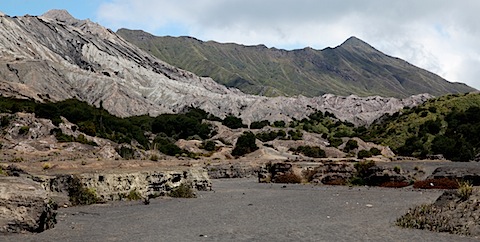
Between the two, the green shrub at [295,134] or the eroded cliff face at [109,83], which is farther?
the eroded cliff face at [109,83]

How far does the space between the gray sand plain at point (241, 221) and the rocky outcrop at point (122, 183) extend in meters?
1.04

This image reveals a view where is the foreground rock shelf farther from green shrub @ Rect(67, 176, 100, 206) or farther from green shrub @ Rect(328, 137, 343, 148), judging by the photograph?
green shrub @ Rect(328, 137, 343, 148)

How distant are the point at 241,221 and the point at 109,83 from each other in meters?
119

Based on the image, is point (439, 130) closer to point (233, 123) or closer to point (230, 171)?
point (230, 171)

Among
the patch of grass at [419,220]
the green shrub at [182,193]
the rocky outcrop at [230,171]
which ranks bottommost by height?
the patch of grass at [419,220]

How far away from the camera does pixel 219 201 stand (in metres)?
23.1

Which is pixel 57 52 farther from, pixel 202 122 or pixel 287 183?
pixel 287 183

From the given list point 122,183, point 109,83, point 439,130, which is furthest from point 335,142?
point 109,83

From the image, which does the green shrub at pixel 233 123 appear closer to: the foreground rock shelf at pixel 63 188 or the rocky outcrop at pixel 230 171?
the rocky outcrop at pixel 230 171

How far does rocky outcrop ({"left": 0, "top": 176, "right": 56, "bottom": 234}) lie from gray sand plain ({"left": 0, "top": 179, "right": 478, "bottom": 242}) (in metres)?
0.34

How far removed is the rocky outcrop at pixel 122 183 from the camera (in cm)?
2003

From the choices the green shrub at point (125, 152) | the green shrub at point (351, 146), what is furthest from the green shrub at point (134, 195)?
the green shrub at point (351, 146)

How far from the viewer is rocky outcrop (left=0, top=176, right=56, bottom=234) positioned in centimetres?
1223

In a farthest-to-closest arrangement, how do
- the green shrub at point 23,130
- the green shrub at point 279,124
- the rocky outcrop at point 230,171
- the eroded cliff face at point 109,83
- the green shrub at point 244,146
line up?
the green shrub at point 279,124 < the eroded cliff face at point 109,83 < the green shrub at point 244,146 < the green shrub at point 23,130 < the rocky outcrop at point 230,171
